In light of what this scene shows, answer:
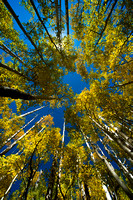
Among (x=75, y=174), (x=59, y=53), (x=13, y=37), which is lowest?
(x=75, y=174)

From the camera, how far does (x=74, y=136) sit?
675cm

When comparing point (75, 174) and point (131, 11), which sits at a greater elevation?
point (131, 11)

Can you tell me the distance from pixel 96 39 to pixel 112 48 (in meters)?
1.68

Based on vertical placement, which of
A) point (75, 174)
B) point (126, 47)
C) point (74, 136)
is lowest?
point (75, 174)

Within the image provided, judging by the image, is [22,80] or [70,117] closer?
[22,80]

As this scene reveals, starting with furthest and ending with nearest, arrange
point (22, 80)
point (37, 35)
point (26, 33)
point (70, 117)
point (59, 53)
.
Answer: point (70, 117) < point (59, 53) < point (22, 80) < point (37, 35) < point (26, 33)

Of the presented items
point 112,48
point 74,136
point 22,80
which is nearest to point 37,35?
point 22,80

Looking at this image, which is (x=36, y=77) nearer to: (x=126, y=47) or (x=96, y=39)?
(x=96, y=39)

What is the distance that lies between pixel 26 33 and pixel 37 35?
922mm

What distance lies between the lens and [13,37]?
5.59m

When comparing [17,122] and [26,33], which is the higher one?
[17,122]

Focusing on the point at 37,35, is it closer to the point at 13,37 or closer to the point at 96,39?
the point at 13,37

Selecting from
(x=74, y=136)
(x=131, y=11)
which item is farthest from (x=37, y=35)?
(x=74, y=136)

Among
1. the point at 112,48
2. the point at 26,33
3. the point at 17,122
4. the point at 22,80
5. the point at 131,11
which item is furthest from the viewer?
the point at 17,122
